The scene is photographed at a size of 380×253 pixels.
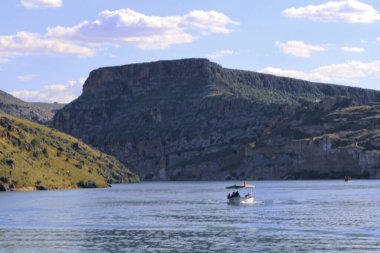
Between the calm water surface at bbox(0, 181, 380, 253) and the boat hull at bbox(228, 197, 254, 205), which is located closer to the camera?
the calm water surface at bbox(0, 181, 380, 253)

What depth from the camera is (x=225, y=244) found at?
94.6 m

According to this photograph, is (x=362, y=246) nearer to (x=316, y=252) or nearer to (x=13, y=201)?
(x=316, y=252)

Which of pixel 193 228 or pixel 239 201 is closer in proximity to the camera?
pixel 193 228

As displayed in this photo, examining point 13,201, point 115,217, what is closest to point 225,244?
point 115,217

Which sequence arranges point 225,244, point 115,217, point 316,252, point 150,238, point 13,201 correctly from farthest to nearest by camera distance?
1. point 13,201
2. point 115,217
3. point 150,238
4. point 225,244
5. point 316,252

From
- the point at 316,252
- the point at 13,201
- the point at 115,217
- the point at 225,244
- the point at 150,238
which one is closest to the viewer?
the point at 316,252

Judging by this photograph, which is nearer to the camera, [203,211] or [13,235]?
[13,235]

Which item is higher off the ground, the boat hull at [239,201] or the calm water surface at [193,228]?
the boat hull at [239,201]

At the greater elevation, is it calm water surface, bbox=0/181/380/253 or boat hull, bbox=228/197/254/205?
boat hull, bbox=228/197/254/205

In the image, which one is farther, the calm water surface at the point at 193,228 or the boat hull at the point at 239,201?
the boat hull at the point at 239,201

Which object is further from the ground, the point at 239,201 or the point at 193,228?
the point at 239,201

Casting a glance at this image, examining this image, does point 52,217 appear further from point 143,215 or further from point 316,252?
point 316,252

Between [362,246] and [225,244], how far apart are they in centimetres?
1567

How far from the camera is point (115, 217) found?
13762cm
